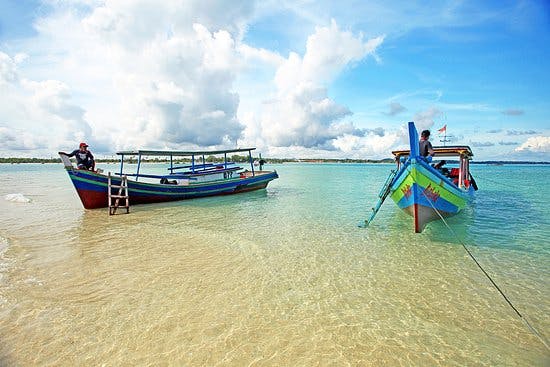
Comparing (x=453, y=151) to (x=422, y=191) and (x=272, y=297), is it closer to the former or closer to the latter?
(x=422, y=191)

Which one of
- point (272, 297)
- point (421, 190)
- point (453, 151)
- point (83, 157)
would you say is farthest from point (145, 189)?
point (453, 151)

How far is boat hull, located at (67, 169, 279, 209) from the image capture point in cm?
1358

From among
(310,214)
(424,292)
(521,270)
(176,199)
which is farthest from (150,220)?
(521,270)

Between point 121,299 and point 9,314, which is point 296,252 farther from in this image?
point 9,314

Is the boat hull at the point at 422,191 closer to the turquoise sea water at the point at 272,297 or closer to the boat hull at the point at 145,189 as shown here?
the turquoise sea water at the point at 272,297

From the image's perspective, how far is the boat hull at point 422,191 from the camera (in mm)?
8445

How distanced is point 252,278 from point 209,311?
1460 mm

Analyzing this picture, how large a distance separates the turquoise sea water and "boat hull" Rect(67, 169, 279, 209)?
14.1 ft

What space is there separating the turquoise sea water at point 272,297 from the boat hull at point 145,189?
4.29 meters

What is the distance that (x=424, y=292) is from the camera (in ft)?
17.0

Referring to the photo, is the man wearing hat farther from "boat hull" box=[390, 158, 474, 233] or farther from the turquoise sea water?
"boat hull" box=[390, 158, 474, 233]

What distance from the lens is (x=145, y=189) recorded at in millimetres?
15477

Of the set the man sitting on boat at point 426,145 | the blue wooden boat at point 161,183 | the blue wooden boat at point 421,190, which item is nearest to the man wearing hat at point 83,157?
the blue wooden boat at point 161,183

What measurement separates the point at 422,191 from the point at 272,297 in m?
6.17
